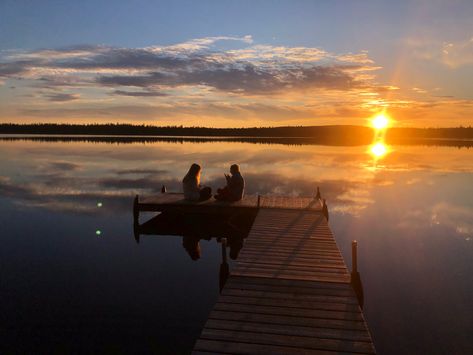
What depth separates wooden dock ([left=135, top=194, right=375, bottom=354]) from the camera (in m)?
6.47

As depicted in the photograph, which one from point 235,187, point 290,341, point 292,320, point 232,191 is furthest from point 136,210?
point 290,341

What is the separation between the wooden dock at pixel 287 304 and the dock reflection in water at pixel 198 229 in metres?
3.98

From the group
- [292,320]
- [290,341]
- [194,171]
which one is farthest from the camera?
[194,171]

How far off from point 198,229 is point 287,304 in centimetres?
1215

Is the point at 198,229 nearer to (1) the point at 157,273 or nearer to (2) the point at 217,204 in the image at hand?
(2) the point at 217,204

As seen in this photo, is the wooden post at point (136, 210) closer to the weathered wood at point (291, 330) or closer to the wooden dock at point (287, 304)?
the wooden dock at point (287, 304)

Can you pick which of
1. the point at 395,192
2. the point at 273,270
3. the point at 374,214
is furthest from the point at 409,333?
the point at 395,192

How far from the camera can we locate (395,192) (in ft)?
96.4

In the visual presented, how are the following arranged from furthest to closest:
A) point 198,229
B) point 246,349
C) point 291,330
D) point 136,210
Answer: point 198,229, point 136,210, point 291,330, point 246,349

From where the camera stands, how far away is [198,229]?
19.9 meters

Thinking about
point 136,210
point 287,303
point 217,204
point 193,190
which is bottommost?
point 136,210

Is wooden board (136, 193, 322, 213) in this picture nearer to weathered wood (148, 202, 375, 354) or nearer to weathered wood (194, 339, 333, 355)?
weathered wood (148, 202, 375, 354)

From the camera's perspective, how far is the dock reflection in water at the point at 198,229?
1722cm

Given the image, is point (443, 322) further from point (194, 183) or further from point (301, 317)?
point (194, 183)
